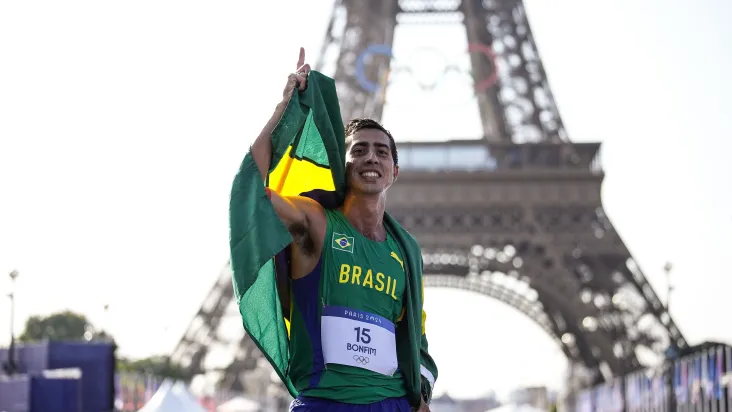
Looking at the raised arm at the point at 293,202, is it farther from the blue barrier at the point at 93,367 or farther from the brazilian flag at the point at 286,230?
the blue barrier at the point at 93,367

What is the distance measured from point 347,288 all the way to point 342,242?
17 cm

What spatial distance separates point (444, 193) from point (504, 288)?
4843 mm

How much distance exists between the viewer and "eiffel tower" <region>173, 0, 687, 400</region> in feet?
126

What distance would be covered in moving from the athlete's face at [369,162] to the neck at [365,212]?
0.12 feet

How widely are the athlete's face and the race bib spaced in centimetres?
45

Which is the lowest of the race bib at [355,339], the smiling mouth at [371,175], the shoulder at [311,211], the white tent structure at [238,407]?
the race bib at [355,339]

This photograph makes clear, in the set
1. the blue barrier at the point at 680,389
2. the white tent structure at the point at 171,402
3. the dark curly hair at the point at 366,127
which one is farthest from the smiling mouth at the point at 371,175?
the blue barrier at the point at 680,389

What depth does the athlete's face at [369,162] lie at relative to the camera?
4.55 m

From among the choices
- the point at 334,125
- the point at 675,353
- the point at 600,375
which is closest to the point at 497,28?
the point at 600,375

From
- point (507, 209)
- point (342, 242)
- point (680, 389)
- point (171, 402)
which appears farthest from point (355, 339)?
point (507, 209)

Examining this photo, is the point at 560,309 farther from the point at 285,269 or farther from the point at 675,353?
the point at 285,269

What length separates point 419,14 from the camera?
44312 mm

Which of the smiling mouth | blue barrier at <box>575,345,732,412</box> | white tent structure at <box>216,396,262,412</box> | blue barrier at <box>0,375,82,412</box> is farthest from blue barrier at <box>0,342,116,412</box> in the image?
the smiling mouth

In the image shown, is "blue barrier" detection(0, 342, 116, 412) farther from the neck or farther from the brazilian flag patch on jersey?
the brazilian flag patch on jersey
